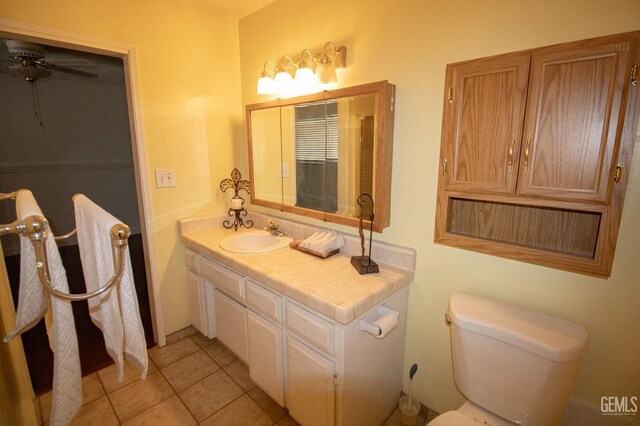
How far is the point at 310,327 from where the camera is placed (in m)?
1.30

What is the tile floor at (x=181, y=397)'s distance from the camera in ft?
5.28

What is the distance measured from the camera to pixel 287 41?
191 centimetres

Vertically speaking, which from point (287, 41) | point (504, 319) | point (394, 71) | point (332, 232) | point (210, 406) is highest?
point (287, 41)

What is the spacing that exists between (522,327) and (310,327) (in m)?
0.81

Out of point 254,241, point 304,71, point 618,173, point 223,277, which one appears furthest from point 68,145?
point 618,173

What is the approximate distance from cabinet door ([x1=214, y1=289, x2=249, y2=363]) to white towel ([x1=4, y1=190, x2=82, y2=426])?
0.92 m

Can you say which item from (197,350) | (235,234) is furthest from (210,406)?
(235,234)

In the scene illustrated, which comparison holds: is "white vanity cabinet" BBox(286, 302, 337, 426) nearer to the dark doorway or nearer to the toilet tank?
the toilet tank

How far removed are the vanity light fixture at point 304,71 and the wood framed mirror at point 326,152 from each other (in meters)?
0.08

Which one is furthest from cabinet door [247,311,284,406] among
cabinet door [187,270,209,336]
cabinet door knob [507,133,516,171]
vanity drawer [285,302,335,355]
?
cabinet door knob [507,133,516,171]

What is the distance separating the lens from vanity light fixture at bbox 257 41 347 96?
161 centimetres

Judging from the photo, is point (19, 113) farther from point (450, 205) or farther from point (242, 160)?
point (450, 205)

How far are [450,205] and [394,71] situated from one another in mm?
706

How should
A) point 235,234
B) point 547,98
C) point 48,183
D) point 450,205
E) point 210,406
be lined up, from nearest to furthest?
1. point 547,98
2. point 450,205
3. point 210,406
4. point 235,234
5. point 48,183
